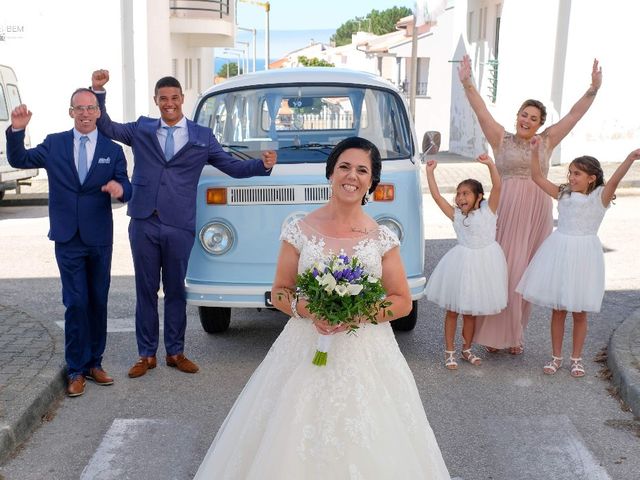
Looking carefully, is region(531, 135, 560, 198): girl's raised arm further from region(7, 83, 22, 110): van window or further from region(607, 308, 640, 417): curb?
region(7, 83, 22, 110): van window

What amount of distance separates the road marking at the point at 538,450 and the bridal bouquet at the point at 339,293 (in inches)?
69.0

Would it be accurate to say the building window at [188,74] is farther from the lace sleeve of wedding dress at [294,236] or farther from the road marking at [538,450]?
the lace sleeve of wedding dress at [294,236]

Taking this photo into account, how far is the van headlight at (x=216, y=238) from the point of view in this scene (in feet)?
22.9

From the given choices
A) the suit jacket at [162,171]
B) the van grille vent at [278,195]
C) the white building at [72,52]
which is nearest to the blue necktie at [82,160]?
the suit jacket at [162,171]

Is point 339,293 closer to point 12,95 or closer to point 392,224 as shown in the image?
point 392,224

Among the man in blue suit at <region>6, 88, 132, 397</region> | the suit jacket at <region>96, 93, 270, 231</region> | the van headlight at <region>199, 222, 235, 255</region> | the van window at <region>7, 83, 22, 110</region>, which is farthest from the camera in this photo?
the van window at <region>7, 83, 22, 110</region>

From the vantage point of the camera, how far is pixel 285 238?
4.04 m

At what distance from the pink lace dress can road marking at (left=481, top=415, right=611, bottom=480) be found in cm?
127

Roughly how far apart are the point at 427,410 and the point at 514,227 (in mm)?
1865

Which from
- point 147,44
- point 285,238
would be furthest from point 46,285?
point 147,44

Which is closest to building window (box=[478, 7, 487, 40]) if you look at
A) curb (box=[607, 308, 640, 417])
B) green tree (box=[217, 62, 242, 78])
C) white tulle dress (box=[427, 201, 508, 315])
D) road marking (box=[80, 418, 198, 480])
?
curb (box=[607, 308, 640, 417])

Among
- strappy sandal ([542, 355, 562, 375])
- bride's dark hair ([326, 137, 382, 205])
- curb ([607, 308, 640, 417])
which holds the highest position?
bride's dark hair ([326, 137, 382, 205])

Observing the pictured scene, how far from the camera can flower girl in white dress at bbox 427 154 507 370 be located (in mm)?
6844

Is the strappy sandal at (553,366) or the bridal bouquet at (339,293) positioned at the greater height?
the bridal bouquet at (339,293)
